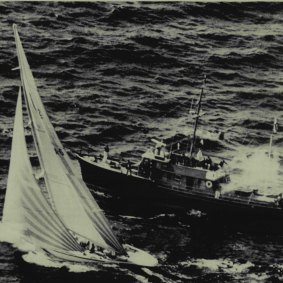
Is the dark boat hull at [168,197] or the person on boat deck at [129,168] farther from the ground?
the person on boat deck at [129,168]

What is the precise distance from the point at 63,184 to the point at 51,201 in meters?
1.54

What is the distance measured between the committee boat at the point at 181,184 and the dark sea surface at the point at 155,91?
4.88 feet

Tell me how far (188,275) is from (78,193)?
955 cm

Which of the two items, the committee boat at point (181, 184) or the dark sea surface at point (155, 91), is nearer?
the dark sea surface at point (155, 91)

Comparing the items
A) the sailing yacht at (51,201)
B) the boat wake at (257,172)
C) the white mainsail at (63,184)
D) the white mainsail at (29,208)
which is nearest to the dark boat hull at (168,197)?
the boat wake at (257,172)

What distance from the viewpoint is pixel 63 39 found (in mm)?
69312

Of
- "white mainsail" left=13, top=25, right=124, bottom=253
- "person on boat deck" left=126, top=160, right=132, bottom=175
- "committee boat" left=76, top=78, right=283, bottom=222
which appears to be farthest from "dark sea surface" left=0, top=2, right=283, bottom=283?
"white mainsail" left=13, top=25, right=124, bottom=253

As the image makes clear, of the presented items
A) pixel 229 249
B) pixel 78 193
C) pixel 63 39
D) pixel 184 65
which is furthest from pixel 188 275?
pixel 63 39

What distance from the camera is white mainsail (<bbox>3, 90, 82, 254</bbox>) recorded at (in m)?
34.4

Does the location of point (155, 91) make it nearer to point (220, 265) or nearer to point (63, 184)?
point (220, 265)

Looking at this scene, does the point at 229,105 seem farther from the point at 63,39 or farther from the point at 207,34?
the point at 63,39

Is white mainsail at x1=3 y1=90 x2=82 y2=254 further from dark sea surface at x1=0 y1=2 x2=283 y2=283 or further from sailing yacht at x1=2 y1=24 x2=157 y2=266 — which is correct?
dark sea surface at x1=0 y1=2 x2=283 y2=283

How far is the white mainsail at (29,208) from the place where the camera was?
3438 centimetres

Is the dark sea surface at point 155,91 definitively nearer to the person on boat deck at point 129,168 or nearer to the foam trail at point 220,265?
the foam trail at point 220,265
